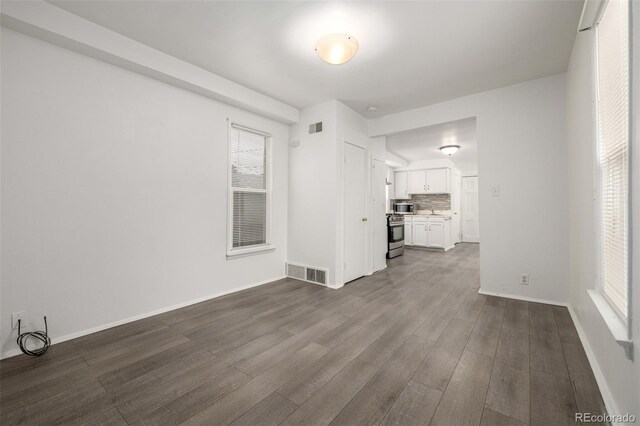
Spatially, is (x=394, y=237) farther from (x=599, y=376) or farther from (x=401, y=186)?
(x=599, y=376)

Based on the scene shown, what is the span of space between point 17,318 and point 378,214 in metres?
4.66

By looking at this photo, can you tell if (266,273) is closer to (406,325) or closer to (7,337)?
(406,325)

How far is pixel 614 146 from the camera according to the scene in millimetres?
1516

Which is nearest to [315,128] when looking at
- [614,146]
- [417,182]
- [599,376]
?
[614,146]

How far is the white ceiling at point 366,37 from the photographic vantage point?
2.13 meters

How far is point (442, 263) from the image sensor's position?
18.4 ft

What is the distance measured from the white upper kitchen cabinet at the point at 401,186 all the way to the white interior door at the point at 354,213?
4.37m

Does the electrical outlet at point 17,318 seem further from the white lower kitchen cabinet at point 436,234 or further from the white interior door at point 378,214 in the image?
the white lower kitchen cabinet at point 436,234

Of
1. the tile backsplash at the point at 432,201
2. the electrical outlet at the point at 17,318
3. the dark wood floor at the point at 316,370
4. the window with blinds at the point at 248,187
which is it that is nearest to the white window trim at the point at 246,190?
the window with blinds at the point at 248,187

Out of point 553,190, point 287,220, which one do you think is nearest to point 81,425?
point 287,220

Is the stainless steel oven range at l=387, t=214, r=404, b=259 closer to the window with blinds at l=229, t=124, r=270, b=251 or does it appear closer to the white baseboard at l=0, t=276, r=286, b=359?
the window with blinds at l=229, t=124, r=270, b=251

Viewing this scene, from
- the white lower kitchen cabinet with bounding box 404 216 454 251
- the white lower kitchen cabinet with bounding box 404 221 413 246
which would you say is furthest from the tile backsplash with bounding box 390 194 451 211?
the white lower kitchen cabinet with bounding box 404 221 413 246

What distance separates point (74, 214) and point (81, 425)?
177 cm

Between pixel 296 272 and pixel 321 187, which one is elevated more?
pixel 321 187
